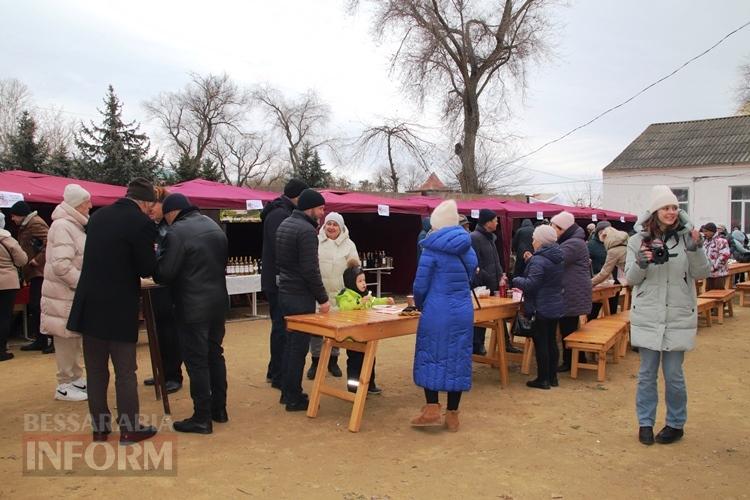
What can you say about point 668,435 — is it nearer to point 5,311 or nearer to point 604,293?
point 604,293

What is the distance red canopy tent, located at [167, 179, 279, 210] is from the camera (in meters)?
8.25

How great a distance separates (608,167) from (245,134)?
2384 centimetres

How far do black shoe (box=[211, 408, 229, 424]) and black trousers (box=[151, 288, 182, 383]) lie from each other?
99 cm

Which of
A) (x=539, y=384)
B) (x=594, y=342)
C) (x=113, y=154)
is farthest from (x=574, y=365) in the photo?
(x=113, y=154)

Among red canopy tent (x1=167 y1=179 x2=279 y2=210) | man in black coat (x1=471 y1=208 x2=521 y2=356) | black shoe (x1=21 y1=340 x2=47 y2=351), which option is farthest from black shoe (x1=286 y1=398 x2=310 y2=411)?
red canopy tent (x1=167 y1=179 x2=279 y2=210)

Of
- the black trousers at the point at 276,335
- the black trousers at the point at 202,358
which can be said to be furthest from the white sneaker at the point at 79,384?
the black trousers at the point at 276,335

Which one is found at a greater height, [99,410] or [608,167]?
[608,167]

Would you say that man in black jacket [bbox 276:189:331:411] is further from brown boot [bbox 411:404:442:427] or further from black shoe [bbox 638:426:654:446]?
black shoe [bbox 638:426:654:446]

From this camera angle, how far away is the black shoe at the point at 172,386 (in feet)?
16.4

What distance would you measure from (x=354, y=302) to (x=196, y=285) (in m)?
1.42

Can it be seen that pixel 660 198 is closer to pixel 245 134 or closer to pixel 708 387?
pixel 708 387

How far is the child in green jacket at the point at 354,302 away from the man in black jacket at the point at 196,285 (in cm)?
112

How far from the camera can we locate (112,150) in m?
18.0

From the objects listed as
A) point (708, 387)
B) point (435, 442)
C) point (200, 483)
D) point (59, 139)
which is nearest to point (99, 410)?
point (200, 483)
